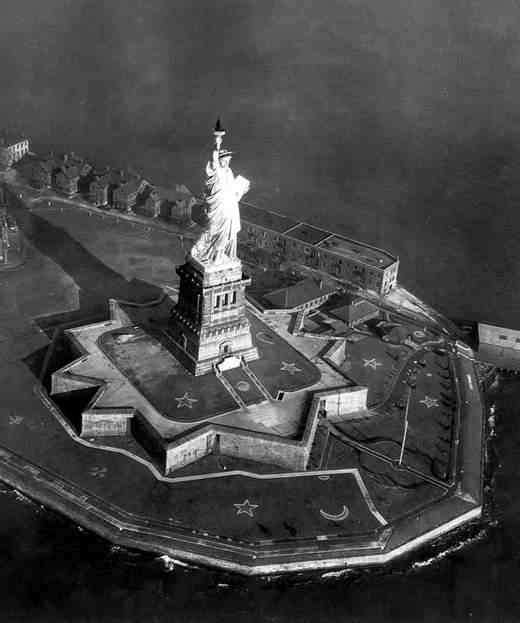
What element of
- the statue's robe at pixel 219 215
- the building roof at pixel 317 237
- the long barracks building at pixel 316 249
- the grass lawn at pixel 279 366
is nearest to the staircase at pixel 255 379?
the grass lawn at pixel 279 366

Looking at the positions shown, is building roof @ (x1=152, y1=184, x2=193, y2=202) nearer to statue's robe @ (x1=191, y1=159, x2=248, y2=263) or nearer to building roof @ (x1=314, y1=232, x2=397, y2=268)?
building roof @ (x1=314, y1=232, x2=397, y2=268)

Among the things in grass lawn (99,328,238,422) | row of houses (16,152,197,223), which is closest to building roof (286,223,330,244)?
row of houses (16,152,197,223)

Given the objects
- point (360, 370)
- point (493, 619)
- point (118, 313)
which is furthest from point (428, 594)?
point (118, 313)

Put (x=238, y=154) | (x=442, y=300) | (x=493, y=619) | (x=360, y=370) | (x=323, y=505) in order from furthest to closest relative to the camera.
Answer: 1. (x=238, y=154)
2. (x=442, y=300)
3. (x=360, y=370)
4. (x=323, y=505)
5. (x=493, y=619)

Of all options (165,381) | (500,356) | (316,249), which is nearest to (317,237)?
(316,249)

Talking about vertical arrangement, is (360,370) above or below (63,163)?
below

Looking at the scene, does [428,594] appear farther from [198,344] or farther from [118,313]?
[118,313]

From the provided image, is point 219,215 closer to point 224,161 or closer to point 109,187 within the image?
point 224,161
